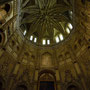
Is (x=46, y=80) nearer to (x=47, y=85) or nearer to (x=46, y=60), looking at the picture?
(x=47, y=85)

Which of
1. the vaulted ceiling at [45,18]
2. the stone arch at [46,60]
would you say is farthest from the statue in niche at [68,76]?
the vaulted ceiling at [45,18]

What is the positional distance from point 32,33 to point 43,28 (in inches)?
117

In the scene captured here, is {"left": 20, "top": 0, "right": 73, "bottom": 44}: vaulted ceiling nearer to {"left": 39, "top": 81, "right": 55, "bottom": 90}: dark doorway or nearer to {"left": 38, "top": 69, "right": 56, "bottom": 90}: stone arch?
{"left": 38, "top": 69, "right": 56, "bottom": 90}: stone arch

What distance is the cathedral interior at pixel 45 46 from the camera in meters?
12.3

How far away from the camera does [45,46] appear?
62.4 ft

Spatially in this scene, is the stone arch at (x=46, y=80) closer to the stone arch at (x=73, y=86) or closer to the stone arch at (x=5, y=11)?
the stone arch at (x=73, y=86)

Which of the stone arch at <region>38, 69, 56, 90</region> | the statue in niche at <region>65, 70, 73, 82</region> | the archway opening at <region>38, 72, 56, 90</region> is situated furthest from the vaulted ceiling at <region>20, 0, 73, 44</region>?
the statue in niche at <region>65, 70, 73, 82</region>

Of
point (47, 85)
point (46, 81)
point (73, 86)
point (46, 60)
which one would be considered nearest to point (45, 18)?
point (46, 60)

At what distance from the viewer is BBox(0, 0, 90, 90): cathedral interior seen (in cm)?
1234

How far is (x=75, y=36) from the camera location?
15.9m

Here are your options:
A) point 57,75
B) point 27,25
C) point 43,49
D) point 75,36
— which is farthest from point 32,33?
point 57,75

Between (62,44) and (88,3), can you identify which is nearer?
(88,3)

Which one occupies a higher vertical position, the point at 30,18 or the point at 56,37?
the point at 30,18

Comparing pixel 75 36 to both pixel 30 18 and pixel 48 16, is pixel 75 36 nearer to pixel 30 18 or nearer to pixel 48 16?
pixel 48 16
